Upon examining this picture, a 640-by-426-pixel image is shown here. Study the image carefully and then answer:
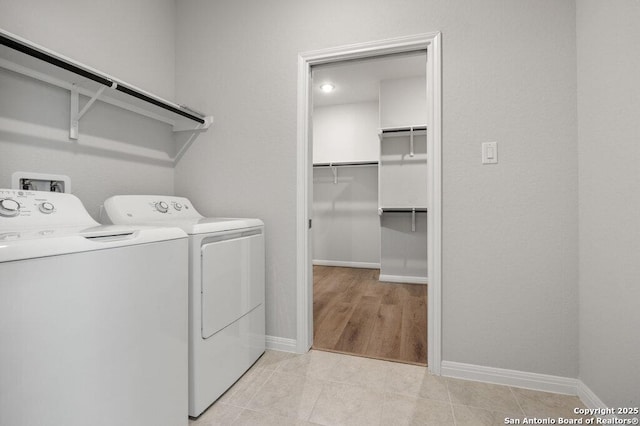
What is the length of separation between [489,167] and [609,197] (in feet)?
1.62

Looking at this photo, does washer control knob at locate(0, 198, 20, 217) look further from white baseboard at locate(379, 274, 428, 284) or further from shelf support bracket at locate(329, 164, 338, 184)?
shelf support bracket at locate(329, 164, 338, 184)

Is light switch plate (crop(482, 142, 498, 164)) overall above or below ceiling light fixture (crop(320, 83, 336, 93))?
below

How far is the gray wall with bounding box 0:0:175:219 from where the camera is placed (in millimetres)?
1303

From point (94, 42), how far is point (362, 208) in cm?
342

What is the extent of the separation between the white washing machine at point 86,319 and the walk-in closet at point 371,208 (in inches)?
45.8

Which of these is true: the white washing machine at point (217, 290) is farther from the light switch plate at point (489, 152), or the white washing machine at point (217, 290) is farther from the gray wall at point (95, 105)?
the light switch plate at point (489, 152)

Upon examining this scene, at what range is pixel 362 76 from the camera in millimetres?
3432

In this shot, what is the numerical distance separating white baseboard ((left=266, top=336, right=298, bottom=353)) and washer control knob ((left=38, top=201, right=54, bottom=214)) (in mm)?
1364

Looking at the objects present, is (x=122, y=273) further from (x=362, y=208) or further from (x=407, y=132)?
(x=362, y=208)

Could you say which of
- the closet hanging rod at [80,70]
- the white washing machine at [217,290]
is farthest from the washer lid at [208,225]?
the closet hanging rod at [80,70]

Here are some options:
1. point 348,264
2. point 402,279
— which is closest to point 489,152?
point 402,279

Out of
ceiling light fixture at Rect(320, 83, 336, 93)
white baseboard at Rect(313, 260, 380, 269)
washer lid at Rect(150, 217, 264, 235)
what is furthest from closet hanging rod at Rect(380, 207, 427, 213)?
washer lid at Rect(150, 217, 264, 235)

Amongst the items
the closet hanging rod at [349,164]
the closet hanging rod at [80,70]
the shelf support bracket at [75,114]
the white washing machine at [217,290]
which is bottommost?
the white washing machine at [217,290]

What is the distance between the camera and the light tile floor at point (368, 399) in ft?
4.29
